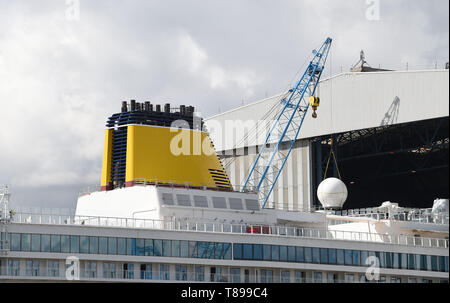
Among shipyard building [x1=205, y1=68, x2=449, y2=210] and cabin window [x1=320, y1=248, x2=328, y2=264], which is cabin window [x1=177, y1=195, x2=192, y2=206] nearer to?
cabin window [x1=320, y1=248, x2=328, y2=264]

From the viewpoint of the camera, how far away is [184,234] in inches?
2638

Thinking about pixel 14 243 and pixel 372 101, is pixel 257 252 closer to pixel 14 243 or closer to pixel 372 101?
pixel 14 243

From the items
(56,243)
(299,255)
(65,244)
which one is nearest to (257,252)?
(299,255)

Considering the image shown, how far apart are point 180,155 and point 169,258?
35.2ft

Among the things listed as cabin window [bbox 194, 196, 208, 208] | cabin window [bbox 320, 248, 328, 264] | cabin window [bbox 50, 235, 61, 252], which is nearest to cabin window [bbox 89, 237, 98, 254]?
cabin window [bbox 50, 235, 61, 252]

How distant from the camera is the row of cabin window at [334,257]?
2736 inches

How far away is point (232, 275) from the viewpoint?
68.3 m

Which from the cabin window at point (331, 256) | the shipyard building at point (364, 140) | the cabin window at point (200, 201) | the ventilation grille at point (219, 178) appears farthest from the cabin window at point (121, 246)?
the shipyard building at point (364, 140)

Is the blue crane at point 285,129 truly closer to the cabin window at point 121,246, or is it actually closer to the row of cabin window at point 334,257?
the row of cabin window at point 334,257

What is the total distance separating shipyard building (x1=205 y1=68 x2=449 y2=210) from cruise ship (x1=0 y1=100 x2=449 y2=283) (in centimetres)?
1600

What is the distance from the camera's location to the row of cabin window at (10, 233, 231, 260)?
205 feet

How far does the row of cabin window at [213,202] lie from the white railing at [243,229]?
160 cm

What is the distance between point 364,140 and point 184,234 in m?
45.6
